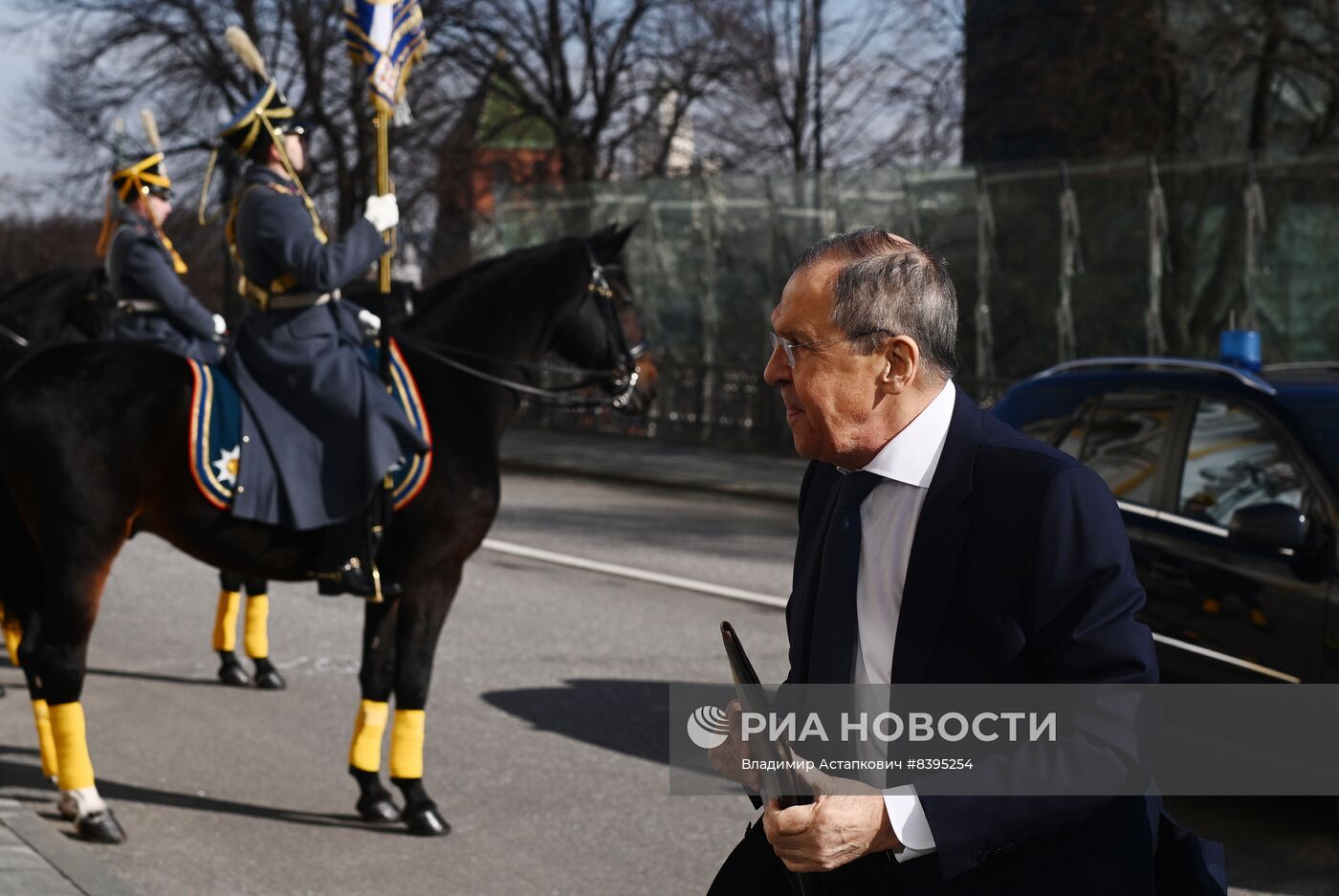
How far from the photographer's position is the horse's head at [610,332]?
7.18 meters

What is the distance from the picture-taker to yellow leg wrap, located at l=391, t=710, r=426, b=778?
6.19m

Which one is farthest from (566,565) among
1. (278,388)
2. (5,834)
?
(5,834)

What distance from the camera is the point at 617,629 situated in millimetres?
9984

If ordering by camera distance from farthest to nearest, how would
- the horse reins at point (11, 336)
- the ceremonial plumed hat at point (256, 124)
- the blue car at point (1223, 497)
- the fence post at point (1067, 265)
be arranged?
the fence post at point (1067, 265), the horse reins at point (11, 336), the ceremonial plumed hat at point (256, 124), the blue car at point (1223, 497)

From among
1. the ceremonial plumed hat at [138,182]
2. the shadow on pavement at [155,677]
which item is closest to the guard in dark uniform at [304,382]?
the shadow on pavement at [155,677]

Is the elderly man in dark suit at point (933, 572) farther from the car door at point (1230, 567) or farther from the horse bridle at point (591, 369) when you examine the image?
the horse bridle at point (591, 369)

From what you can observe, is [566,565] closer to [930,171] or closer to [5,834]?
[5,834]

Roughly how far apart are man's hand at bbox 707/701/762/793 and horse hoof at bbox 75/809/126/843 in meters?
3.89

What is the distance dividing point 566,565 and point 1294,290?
808cm

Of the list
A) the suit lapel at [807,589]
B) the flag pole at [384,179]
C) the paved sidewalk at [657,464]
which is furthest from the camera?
the paved sidewalk at [657,464]

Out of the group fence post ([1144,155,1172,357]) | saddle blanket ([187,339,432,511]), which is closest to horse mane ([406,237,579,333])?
saddle blanket ([187,339,432,511])

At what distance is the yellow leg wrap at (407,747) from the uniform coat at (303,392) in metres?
0.75

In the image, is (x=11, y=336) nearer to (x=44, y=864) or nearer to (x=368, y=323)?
(x=368, y=323)

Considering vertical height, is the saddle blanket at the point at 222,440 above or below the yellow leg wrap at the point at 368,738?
above
